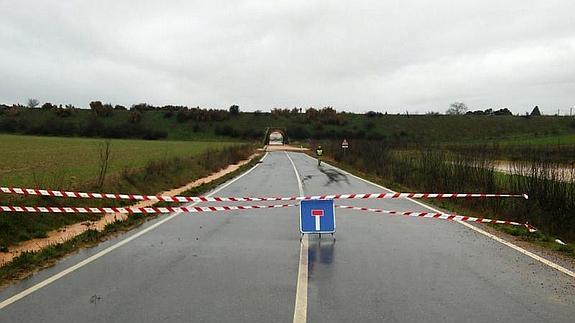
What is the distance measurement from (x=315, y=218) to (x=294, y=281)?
125 inches

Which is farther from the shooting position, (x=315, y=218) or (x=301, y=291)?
(x=315, y=218)

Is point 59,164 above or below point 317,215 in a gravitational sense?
below

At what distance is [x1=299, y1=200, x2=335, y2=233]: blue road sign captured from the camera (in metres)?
9.63

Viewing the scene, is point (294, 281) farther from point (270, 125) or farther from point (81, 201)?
point (270, 125)

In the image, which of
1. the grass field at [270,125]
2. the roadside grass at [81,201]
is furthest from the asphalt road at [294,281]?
the grass field at [270,125]

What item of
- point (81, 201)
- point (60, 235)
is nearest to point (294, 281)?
point (60, 235)

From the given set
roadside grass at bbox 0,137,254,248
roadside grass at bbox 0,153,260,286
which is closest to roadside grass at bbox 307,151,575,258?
roadside grass at bbox 0,153,260,286

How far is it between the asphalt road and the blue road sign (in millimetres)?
245

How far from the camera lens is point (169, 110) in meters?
155

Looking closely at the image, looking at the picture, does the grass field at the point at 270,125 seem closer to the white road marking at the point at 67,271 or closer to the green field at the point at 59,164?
the green field at the point at 59,164

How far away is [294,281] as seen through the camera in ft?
21.7

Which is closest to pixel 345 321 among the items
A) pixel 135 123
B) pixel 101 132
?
pixel 101 132

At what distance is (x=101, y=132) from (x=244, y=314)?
121985 mm

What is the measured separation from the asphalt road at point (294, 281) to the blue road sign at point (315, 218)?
9.7 inches
